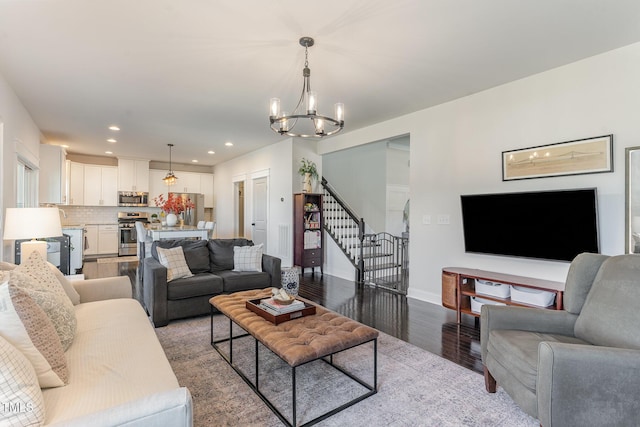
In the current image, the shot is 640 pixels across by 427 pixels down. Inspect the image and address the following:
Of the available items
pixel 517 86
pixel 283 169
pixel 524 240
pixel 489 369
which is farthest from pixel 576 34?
pixel 283 169

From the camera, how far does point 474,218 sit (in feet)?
12.7

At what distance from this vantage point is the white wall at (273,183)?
6.61 meters

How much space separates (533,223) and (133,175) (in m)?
9.29

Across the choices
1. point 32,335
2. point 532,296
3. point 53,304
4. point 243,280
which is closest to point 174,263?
point 243,280

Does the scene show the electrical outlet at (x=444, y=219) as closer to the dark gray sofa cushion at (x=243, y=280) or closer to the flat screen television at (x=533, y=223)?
Answer: the flat screen television at (x=533, y=223)

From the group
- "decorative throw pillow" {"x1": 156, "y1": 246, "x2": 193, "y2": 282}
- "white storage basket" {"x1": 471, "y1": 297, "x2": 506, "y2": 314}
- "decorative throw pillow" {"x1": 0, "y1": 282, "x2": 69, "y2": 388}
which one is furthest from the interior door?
"decorative throw pillow" {"x1": 0, "y1": 282, "x2": 69, "y2": 388}

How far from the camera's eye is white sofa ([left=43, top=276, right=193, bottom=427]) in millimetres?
1042

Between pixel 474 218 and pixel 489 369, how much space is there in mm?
2115

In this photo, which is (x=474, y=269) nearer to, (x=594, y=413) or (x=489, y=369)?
(x=489, y=369)

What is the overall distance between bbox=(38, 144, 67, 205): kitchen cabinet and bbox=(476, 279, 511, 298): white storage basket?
731 cm

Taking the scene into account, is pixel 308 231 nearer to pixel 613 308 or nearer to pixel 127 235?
pixel 613 308

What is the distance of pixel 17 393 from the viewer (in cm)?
101

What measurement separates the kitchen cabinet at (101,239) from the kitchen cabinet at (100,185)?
65cm

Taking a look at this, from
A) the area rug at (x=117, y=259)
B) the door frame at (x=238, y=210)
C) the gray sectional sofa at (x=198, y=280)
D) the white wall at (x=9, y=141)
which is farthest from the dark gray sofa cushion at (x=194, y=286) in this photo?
the door frame at (x=238, y=210)
